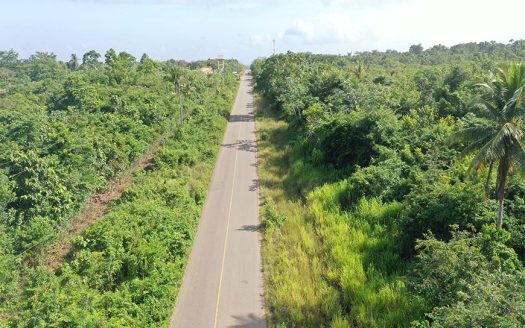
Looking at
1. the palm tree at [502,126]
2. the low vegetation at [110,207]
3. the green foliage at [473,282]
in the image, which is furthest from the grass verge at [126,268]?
the palm tree at [502,126]

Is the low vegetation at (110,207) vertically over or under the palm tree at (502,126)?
under

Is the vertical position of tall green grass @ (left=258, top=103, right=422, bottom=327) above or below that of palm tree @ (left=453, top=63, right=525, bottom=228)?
below

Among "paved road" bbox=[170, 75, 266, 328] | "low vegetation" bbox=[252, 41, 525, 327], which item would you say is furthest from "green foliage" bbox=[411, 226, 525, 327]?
"paved road" bbox=[170, 75, 266, 328]

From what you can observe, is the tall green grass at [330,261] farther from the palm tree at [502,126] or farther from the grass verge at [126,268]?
the palm tree at [502,126]

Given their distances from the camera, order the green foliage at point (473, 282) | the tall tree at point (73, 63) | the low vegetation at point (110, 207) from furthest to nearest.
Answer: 1. the tall tree at point (73, 63)
2. the low vegetation at point (110, 207)
3. the green foliage at point (473, 282)

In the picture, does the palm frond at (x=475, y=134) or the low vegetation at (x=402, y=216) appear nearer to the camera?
the low vegetation at (x=402, y=216)

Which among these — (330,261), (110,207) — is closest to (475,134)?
(330,261)

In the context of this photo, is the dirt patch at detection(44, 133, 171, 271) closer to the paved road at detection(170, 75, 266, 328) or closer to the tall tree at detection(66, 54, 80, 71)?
the paved road at detection(170, 75, 266, 328)
